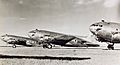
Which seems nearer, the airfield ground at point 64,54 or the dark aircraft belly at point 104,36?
the airfield ground at point 64,54

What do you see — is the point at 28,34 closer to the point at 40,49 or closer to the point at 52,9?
the point at 40,49

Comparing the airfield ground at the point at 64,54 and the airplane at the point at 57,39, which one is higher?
the airplane at the point at 57,39

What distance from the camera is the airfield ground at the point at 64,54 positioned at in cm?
267

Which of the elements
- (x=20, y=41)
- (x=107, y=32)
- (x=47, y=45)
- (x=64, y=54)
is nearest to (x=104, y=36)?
(x=107, y=32)

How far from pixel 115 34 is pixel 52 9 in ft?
2.60


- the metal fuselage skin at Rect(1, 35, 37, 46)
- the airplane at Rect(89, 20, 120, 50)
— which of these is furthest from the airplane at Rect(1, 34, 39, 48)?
the airplane at Rect(89, 20, 120, 50)

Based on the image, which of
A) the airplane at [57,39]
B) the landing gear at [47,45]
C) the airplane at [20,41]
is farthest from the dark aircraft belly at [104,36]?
the airplane at [20,41]

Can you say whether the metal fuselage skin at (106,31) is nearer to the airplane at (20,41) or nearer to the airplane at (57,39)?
the airplane at (57,39)

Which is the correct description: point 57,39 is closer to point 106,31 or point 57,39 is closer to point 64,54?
point 64,54

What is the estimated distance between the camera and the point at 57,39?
9.08ft

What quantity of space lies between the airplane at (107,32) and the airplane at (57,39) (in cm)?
14

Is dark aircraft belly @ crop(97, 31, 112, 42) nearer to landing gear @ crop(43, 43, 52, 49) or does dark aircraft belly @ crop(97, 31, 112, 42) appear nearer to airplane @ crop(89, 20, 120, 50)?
airplane @ crop(89, 20, 120, 50)

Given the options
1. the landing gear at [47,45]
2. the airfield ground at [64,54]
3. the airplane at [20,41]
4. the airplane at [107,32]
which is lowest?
the airfield ground at [64,54]

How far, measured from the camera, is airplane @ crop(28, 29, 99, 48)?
8.99 feet
